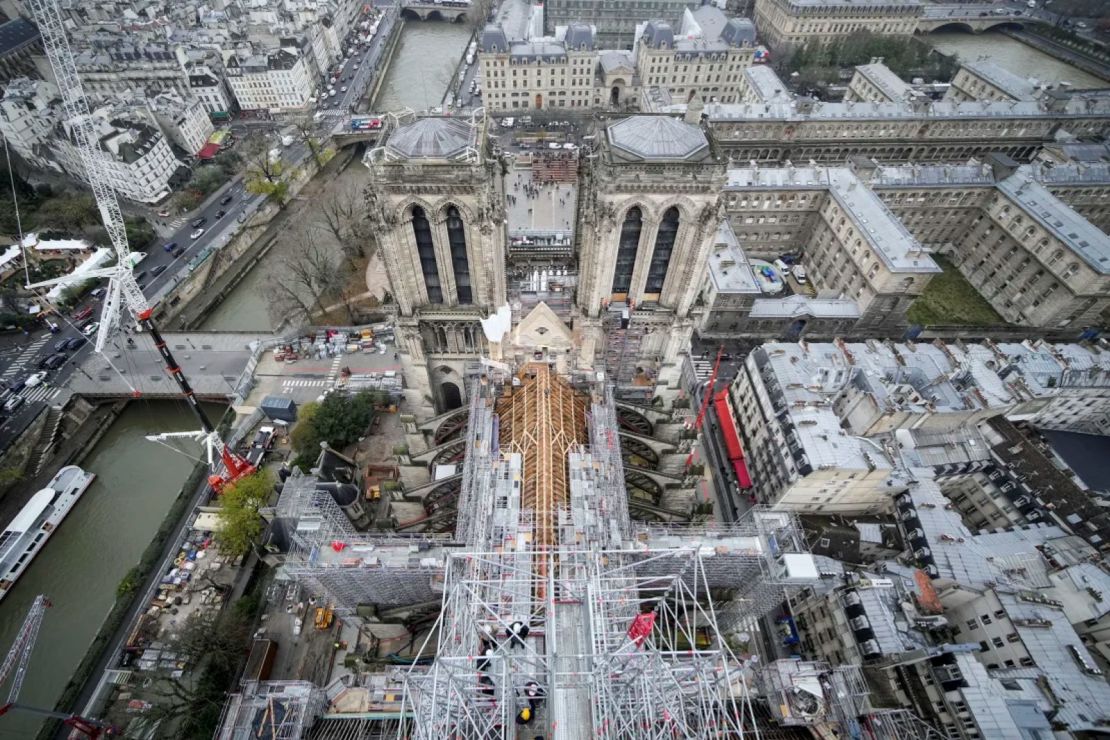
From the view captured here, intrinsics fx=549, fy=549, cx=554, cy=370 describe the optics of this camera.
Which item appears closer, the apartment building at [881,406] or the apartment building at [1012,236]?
the apartment building at [881,406]

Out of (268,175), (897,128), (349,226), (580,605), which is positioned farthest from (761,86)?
(580,605)

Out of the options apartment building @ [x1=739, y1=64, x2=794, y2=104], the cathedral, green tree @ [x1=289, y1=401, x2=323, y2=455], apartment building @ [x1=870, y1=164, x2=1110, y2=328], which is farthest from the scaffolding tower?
apartment building @ [x1=739, y1=64, x2=794, y2=104]

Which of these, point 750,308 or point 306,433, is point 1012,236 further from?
point 306,433

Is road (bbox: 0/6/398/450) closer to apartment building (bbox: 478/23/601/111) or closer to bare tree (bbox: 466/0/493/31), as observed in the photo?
apartment building (bbox: 478/23/601/111)

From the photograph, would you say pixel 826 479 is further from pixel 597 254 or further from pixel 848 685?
pixel 597 254

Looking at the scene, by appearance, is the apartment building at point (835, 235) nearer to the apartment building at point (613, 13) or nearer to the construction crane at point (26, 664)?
the construction crane at point (26, 664)

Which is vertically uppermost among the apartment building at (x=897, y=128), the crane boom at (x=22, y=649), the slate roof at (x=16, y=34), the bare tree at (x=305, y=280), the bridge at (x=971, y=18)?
the bridge at (x=971, y=18)

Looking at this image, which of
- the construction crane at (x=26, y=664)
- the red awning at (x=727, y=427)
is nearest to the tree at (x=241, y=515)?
the construction crane at (x=26, y=664)
